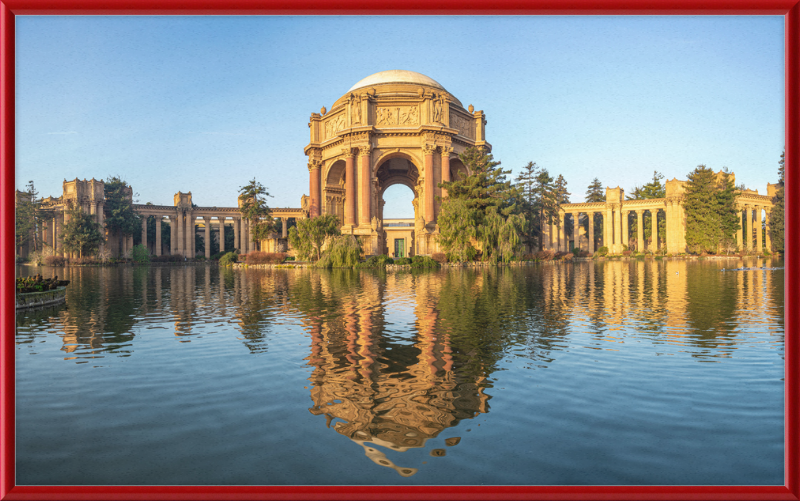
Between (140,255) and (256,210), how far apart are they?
1935 cm

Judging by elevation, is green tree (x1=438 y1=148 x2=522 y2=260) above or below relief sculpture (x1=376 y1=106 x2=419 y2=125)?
below

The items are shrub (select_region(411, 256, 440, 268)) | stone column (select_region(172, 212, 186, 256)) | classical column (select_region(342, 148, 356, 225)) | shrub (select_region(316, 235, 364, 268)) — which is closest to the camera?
shrub (select_region(316, 235, 364, 268))

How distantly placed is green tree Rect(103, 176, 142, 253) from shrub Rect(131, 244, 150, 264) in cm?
723

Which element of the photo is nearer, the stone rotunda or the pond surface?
the pond surface

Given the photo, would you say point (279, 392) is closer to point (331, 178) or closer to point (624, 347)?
point (624, 347)

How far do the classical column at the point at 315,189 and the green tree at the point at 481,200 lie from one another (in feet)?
64.6

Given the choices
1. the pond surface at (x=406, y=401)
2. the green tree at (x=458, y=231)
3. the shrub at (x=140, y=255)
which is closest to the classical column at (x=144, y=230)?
the shrub at (x=140, y=255)

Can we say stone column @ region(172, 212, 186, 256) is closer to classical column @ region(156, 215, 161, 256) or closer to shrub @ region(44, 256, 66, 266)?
classical column @ region(156, 215, 161, 256)

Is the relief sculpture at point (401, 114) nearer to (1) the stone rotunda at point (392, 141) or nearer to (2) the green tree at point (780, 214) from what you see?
(1) the stone rotunda at point (392, 141)

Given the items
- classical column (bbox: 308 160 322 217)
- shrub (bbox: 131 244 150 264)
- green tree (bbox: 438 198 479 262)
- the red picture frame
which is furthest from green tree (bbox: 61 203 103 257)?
the red picture frame

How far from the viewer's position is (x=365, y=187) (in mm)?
50812

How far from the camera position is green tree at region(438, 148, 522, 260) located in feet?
133

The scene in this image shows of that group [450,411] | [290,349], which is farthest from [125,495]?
[290,349]

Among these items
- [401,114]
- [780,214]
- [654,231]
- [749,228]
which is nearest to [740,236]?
[749,228]
